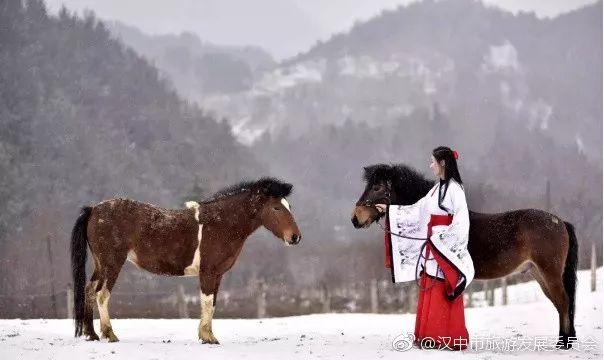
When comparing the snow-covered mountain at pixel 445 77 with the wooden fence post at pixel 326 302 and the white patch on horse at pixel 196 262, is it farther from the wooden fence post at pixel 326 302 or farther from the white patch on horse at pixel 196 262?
the white patch on horse at pixel 196 262

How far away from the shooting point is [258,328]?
7.99 meters

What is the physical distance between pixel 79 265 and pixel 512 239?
424 cm

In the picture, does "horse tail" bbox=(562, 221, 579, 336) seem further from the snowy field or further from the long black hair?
the long black hair

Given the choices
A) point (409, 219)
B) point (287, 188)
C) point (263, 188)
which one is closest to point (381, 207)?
point (409, 219)

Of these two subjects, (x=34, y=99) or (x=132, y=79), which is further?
(x=132, y=79)

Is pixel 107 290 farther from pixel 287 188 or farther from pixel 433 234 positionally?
pixel 433 234

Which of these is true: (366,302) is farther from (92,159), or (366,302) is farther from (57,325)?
(57,325)

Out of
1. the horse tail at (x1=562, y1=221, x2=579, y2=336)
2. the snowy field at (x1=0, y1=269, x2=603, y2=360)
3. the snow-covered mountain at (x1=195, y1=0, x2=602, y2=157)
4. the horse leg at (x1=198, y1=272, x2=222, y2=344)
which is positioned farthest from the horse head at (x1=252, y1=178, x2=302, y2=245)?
the snow-covered mountain at (x1=195, y1=0, x2=602, y2=157)

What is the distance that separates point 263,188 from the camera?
661 cm

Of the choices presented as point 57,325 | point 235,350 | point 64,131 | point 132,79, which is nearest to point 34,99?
point 64,131

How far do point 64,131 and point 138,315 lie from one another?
17063 millimetres

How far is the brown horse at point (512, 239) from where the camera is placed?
6129 mm

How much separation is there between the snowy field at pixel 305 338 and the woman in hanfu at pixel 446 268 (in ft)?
0.67

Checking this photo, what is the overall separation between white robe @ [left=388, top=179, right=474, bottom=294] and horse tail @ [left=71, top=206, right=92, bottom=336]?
3006 millimetres
